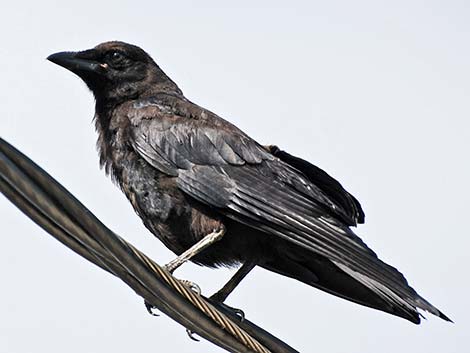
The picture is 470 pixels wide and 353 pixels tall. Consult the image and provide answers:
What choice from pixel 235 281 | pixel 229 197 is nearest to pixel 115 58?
pixel 229 197

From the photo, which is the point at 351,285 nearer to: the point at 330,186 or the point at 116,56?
the point at 330,186

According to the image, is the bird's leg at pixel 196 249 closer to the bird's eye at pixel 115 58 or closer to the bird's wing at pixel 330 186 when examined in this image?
the bird's wing at pixel 330 186

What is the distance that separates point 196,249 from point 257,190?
1.67 feet

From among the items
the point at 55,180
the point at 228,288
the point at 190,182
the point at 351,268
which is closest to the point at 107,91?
the point at 190,182

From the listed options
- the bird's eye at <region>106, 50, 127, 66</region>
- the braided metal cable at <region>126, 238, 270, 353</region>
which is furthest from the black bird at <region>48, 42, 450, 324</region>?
the braided metal cable at <region>126, 238, 270, 353</region>

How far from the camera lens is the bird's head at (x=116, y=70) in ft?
24.6

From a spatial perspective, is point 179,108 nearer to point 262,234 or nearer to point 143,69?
point 143,69

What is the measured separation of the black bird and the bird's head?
0.04 m

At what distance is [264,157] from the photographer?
6828 millimetres

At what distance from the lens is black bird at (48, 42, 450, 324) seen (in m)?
6.12

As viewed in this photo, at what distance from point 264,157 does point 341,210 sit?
66 centimetres

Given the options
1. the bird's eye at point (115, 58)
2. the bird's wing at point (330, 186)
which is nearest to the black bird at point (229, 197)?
the bird's wing at point (330, 186)

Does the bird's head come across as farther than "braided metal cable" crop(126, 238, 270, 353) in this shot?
Yes

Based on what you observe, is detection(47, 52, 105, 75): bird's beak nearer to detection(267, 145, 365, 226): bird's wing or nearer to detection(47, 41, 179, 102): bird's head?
detection(47, 41, 179, 102): bird's head
